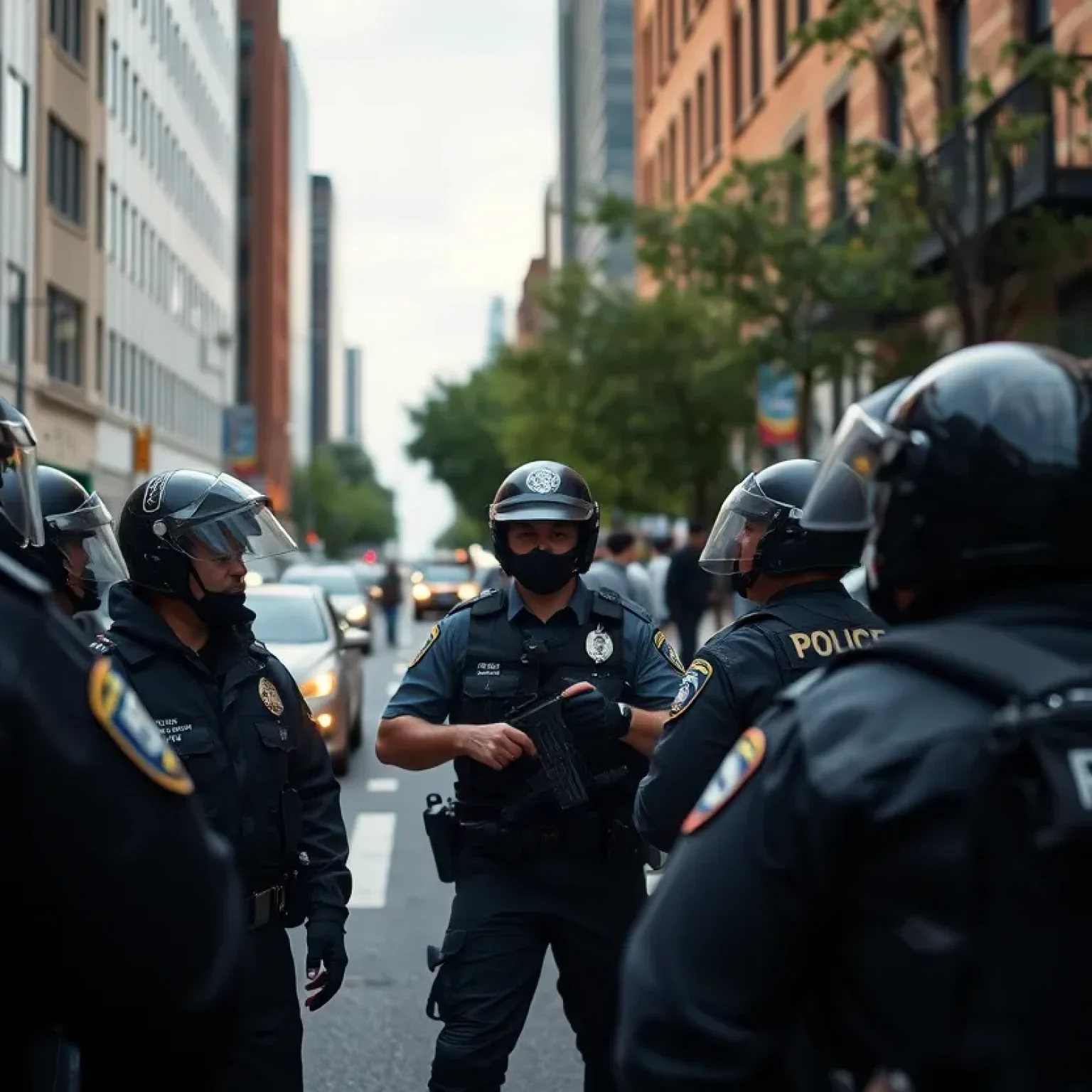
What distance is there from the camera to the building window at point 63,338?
37.2 metres

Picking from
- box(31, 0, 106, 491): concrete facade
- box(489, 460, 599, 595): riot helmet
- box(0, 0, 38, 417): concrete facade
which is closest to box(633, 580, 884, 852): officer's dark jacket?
box(489, 460, 599, 595): riot helmet

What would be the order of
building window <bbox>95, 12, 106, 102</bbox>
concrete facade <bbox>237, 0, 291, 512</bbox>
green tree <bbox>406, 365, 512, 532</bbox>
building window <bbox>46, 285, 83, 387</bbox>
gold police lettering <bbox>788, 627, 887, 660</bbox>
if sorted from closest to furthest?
gold police lettering <bbox>788, 627, 887, 660</bbox> < building window <bbox>46, 285, 83, 387</bbox> < building window <bbox>95, 12, 106, 102</bbox> < green tree <bbox>406, 365, 512, 532</bbox> < concrete facade <bbox>237, 0, 291, 512</bbox>

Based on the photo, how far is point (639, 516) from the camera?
1531 inches

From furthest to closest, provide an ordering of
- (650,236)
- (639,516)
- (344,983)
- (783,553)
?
(639,516)
(650,236)
(344,983)
(783,553)

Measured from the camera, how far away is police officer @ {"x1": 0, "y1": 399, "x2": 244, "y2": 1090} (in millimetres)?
1887

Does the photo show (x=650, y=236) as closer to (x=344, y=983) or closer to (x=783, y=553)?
(x=344, y=983)

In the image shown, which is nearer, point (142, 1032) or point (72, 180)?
point (142, 1032)

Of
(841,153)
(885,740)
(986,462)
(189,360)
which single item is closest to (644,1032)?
(885,740)

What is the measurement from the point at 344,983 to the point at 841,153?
11.4m

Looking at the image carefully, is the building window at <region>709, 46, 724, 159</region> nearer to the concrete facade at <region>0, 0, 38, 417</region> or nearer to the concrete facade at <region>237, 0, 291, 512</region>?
the concrete facade at <region>0, 0, 38, 417</region>

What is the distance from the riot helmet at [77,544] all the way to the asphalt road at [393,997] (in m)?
2.46

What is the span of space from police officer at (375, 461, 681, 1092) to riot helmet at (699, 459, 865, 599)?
485 millimetres

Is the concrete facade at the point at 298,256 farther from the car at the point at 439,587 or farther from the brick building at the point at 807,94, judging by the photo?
the brick building at the point at 807,94

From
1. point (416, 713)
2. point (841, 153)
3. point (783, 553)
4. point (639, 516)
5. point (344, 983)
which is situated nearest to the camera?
point (783, 553)
